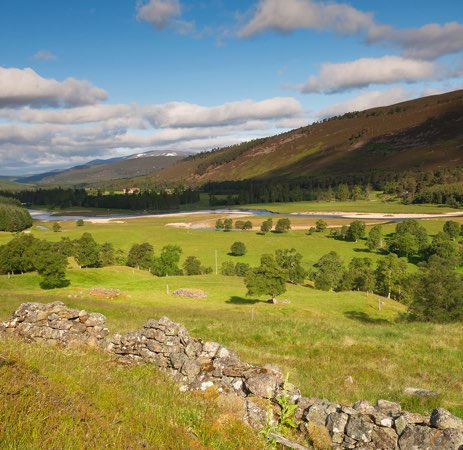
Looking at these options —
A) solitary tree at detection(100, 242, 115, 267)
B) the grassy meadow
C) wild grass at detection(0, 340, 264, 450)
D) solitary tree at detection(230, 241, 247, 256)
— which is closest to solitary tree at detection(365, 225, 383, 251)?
solitary tree at detection(230, 241, 247, 256)

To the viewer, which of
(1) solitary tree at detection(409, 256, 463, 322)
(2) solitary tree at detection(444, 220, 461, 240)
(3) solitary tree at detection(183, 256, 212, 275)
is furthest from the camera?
(2) solitary tree at detection(444, 220, 461, 240)

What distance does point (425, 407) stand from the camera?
14.5 metres

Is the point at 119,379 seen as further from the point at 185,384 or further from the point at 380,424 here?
the point at 380,424

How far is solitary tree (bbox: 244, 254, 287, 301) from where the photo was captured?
220 feet

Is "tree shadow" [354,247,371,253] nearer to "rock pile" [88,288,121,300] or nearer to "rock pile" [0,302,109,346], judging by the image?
"rock pile" [88,288,121,300]

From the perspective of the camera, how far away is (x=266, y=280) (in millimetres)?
67938

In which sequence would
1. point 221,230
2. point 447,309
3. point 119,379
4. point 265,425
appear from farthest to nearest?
point 221,230, point 447,309, point 119,379, point 265,425

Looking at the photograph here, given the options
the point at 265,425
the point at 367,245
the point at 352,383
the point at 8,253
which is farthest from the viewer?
the point at 367,245

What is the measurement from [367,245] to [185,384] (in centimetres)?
14670

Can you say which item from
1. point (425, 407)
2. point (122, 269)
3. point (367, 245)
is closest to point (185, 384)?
point (425, 407)

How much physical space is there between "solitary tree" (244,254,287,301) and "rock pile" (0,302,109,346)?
50646mm

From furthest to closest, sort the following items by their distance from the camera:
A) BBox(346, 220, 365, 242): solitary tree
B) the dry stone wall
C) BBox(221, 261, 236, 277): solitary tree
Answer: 1. BBox(346, 220, 365, 242): solitary tree
2. BBox(221, 261, 236, 277): solitary tree
3. the dry stone wall

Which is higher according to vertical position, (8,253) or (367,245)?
(8,253)

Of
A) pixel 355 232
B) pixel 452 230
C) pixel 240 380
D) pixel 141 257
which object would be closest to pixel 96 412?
pixel 240 380
